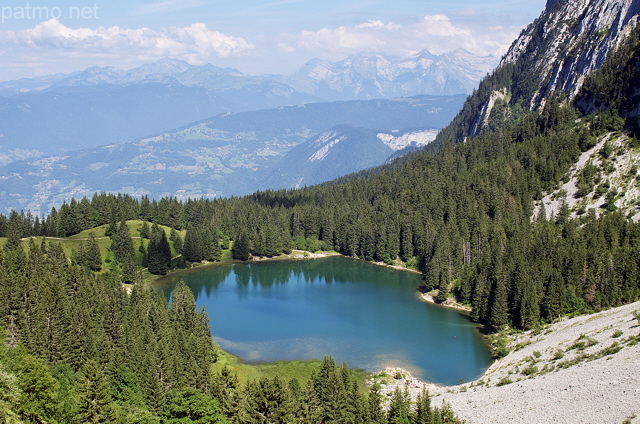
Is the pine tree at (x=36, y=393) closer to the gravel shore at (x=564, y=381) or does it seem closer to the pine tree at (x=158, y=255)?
the gravel shore at (x=564, y=381)

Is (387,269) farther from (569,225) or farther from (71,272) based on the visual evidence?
(71,272)

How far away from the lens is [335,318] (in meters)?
127

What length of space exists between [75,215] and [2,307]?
10255cm

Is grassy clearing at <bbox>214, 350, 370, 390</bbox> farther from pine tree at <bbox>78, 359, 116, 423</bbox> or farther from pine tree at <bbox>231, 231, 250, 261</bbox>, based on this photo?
pine tree at <bbox>231, 231, 250, 261</bbox>

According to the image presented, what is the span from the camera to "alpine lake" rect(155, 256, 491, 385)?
3942 inches

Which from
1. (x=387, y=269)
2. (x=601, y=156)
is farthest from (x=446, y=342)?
(x=601, y=156)

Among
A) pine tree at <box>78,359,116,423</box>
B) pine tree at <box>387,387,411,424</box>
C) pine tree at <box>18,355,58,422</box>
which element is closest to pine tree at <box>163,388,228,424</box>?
pine tree at <box>78,359,116,423</box>

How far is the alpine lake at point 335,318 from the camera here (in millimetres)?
100125

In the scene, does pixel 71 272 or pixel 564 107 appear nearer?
pixel 71 272

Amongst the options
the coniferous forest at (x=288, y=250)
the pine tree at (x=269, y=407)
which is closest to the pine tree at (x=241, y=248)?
the coniferous forest at (x=288, y=250)

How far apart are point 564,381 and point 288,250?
13048 cm

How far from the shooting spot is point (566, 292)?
4092 inches

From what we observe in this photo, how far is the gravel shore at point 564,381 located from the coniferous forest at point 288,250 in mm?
8031

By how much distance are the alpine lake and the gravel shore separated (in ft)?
26.9
